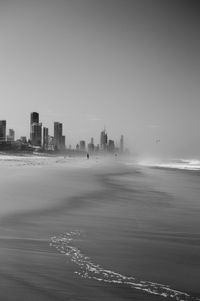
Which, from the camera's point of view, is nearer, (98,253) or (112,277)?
(112,277)

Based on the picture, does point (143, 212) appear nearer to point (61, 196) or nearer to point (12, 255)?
point (61, 196)

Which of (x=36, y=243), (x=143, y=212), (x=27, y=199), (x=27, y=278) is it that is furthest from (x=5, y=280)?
(x=27, y=199)

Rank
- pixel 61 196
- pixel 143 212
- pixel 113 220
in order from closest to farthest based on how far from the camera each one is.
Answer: pixel 113 220
pixel 143 212
pixel 61 196

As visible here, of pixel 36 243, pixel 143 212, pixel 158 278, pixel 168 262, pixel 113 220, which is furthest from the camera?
pixel 143 212

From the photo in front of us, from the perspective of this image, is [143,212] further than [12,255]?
Yes

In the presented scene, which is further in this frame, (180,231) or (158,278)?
(180,231)

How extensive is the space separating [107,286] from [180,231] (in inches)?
140

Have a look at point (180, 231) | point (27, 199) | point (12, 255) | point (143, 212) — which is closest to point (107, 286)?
point (12, 255)

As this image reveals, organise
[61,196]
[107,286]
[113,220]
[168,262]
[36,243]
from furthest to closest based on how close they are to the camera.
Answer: [61,196]
[113,220]
[36,243]
[168,262]
[107,286]

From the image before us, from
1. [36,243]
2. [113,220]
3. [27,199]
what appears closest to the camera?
[36,243]

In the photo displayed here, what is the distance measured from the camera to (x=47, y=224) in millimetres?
7676

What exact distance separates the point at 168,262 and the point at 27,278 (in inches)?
83.6

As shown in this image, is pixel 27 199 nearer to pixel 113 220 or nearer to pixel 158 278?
pixel 113 220

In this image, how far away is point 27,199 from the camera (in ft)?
37.8
